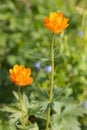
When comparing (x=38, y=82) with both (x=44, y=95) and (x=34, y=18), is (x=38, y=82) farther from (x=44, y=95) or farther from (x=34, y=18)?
(x=34, y=18)

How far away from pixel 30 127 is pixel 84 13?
4.29 ft

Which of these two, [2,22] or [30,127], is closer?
[30,127]

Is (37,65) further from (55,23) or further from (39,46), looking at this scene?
(55,23)

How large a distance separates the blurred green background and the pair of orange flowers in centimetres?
17

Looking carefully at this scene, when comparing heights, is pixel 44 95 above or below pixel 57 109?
above

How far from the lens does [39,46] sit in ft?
10.6

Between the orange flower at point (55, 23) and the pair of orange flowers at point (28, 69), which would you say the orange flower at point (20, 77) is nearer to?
the pair of orange flowers at point (28, 69)

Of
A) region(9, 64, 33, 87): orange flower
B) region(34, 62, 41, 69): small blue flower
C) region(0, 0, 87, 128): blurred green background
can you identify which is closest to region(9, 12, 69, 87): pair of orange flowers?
region(9, 64, 33, 87): orange flower

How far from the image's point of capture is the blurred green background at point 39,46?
9.68ft

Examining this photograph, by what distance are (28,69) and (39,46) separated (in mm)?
1254

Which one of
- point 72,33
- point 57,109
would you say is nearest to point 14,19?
point 72,33

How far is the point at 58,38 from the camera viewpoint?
3.27m

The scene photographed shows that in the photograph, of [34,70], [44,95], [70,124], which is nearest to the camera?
[44,95]

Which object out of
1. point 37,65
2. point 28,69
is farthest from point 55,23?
point 37,65
